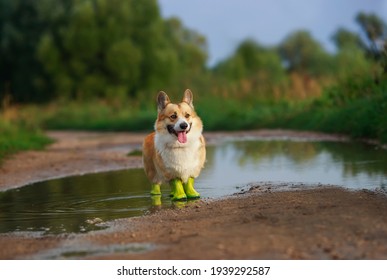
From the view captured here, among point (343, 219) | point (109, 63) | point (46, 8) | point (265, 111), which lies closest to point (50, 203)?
point (343, 219)

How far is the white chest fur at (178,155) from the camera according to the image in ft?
31.0

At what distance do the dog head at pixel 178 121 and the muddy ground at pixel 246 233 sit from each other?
832 mm

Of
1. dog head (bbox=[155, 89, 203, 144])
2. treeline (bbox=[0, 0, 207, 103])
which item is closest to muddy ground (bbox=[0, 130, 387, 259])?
dog head (bbox=[155, 89, 203, 144])

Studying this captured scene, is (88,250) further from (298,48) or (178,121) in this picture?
(298,48)

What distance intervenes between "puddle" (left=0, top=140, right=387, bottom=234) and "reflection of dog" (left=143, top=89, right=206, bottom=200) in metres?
0.33

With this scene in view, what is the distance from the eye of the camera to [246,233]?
631cm

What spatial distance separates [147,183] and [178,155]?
2.20 meters

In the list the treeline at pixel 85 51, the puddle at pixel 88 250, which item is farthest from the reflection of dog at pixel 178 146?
the treeline at pixel 85 51

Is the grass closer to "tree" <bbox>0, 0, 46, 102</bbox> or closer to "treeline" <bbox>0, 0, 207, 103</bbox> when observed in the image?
"treeline" <bbox>0, 0, 207, 103</bbox>

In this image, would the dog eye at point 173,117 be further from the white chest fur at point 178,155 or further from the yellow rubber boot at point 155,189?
the yellow rubber boot at point 155,189

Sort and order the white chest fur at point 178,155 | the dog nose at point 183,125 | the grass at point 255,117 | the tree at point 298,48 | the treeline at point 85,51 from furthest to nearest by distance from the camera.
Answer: the tree at point 298,48
the treeline at point 85,51
the grass at point 255,117
the white chest fur at point 178,155
the dog nose at point 183,125

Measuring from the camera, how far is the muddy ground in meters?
5.75

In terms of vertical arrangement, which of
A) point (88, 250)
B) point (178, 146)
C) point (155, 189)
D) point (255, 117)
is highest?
point (255, 117)

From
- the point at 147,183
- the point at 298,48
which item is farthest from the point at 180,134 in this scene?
the point at 298,48
